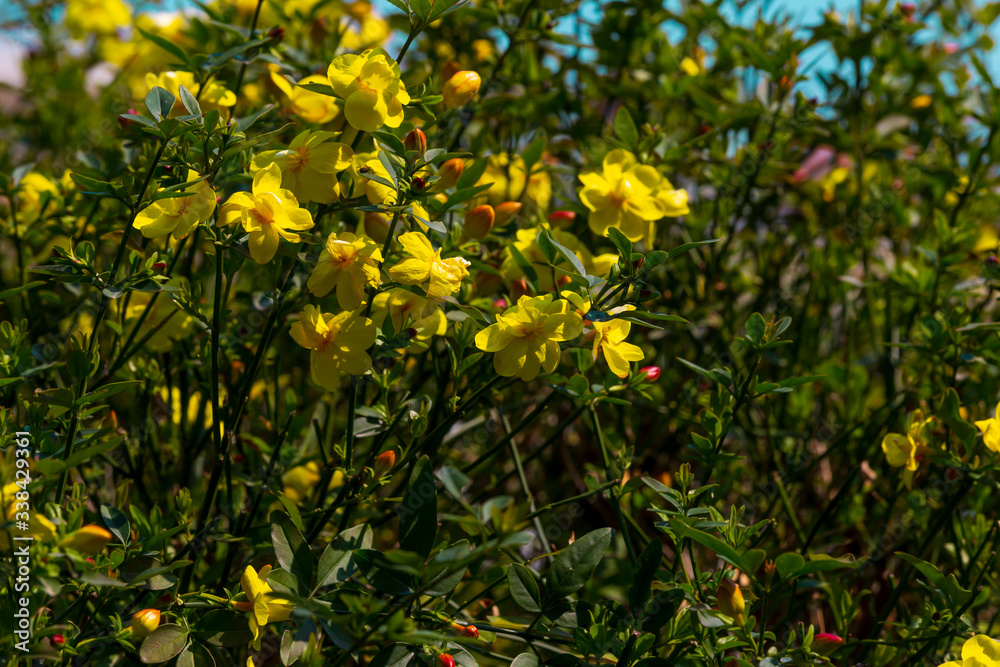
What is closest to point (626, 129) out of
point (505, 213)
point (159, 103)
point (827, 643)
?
point (505, 213)

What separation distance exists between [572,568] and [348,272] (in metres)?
0.43

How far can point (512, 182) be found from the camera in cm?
152

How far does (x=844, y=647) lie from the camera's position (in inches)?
40.5

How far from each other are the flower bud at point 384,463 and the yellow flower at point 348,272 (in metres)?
0.22

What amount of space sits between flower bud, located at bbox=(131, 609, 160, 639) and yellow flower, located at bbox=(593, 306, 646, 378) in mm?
587

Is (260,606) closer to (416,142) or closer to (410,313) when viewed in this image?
(410,313)

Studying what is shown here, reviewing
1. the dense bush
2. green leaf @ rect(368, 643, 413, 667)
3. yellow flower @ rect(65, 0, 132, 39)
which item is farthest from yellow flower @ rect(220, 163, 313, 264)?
yellow flower @ rect(65, 0, 132, 39)

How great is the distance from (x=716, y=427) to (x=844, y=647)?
1.16ft

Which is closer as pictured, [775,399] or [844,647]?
[844,647]

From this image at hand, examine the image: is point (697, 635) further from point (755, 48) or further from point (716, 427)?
point (755, 48)

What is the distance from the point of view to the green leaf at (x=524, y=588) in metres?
0.88

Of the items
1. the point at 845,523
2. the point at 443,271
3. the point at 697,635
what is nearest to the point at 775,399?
the point at 845,523

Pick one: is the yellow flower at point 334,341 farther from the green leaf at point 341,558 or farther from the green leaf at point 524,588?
the green leaf at point 524,588

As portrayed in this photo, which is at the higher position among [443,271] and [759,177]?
[759,177]
